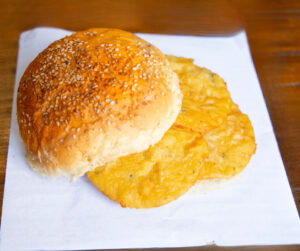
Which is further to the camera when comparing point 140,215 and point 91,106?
point 140,215

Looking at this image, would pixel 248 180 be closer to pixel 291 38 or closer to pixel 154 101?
pixel 154 101

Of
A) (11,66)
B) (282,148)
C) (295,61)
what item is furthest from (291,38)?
(11,66)

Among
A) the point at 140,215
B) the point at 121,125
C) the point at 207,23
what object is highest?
the point at 207,23

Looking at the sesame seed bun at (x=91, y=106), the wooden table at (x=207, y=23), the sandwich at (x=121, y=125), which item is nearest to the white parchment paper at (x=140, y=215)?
the sandwich at (x=121, y=125)

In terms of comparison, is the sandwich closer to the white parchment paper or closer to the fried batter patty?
the fried batter patty

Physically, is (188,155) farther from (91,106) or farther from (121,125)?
(91,106)

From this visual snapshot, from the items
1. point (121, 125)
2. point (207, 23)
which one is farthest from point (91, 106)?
point (207, 23)
